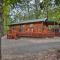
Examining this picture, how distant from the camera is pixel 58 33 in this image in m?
34.2

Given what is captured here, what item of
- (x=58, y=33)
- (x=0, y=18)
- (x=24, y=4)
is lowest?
(x=58, y=33)

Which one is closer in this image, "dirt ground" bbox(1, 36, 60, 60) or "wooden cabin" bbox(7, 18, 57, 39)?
"dirt ground" bbox(1, 36, 60, 60)

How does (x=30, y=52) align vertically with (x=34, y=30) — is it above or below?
above

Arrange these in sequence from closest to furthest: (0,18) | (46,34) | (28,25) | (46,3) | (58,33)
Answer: (0,18), (46,3), (46,34), (58,33), (28,25)

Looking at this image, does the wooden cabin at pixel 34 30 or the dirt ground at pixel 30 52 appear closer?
the dirt ground at pixel 30 52

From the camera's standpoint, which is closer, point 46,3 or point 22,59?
point 46,3

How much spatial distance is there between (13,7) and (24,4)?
1.16 feet

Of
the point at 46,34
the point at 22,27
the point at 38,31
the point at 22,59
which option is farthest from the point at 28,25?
the point at 22,59

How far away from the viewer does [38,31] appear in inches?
1348

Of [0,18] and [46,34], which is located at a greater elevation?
[0,18]

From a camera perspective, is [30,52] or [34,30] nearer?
[30,52]

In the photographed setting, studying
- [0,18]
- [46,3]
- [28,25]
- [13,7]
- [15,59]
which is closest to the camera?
[0,18]

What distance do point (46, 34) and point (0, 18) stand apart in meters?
27.0

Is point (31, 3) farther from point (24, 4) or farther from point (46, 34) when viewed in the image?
point (46, 34)
